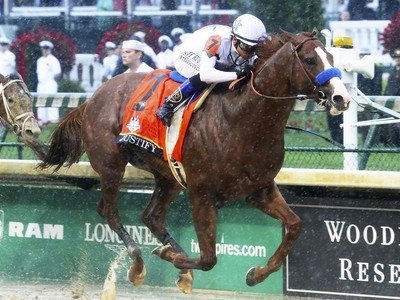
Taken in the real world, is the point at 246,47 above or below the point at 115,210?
above

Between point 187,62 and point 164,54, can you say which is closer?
point 187,62

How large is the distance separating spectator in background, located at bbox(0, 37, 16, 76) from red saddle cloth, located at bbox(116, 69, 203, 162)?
27.8 feet

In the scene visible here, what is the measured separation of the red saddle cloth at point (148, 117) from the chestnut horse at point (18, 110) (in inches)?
26.4

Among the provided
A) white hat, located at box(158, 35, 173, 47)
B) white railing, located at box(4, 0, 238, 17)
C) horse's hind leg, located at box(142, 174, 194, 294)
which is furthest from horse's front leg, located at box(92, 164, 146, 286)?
white railing, located at box(4, 0, 238, 17)

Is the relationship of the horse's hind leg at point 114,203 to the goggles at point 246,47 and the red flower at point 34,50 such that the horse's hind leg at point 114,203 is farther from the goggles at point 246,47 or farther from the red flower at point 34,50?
the red flower at point 34,50

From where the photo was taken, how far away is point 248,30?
279 inches

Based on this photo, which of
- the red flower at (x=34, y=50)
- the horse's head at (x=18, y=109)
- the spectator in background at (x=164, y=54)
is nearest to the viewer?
the horse's head at (x=18, y=109)

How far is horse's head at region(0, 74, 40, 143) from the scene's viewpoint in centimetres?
812

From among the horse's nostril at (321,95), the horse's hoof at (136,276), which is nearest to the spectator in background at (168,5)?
the horse's hoof at (136,276)

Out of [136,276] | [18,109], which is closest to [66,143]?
[18,109]

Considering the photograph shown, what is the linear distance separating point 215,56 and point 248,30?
343 millimetres

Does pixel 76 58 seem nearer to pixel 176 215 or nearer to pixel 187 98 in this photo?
pixel 176 215

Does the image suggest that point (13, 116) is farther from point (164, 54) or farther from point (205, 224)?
point (164, 54)

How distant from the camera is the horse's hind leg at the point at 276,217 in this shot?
284 inches
